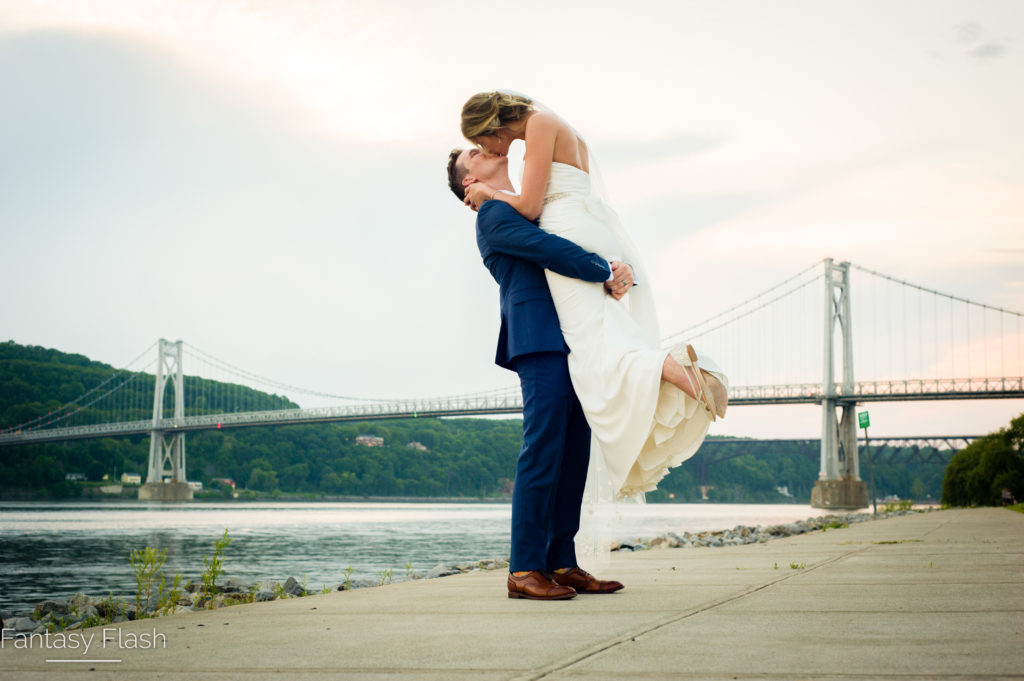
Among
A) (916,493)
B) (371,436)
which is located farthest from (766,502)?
(371,436)

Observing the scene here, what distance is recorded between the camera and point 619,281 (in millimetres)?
2766

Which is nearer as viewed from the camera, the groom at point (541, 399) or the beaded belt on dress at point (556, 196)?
the groom at point (541, 399)

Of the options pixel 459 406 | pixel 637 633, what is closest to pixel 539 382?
pixel 637 633

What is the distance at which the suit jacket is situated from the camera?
8.75 feet

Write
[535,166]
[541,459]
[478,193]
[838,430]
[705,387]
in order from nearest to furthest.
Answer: [705,387] → [541,459] → [535,166] → [478,193] → [838,430]

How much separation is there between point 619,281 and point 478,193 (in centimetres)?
50

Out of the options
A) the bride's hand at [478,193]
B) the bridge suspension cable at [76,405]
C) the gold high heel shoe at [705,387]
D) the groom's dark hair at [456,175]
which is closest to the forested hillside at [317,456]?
the bridge suspension cable at [76,405]

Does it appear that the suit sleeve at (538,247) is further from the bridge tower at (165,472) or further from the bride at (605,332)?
the bridge tower at (165,472)

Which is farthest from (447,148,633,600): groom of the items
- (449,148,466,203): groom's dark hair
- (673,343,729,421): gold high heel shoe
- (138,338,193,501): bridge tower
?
(138,338,193,501): bridge tower

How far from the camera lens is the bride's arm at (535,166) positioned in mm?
2754

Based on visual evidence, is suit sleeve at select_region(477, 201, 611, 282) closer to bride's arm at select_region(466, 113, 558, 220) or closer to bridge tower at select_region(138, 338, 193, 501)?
bride's arm at select_region(466, 113, 558, 220)

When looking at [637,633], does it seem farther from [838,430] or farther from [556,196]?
[838,430]

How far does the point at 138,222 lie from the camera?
2175 inches

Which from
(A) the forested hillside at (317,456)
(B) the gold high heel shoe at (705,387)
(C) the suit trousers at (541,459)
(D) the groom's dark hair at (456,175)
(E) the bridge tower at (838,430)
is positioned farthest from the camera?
(A) the forested hillside at (317,456)
